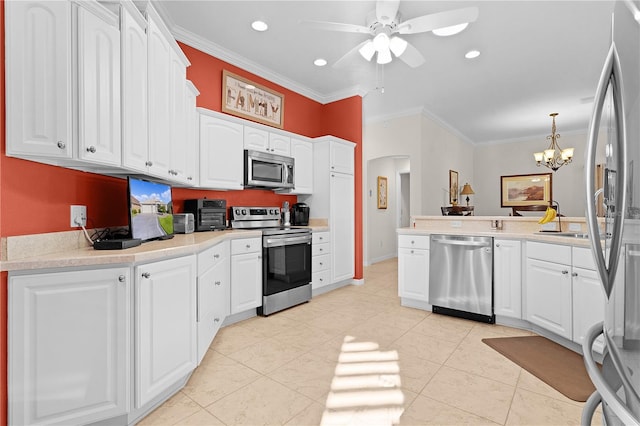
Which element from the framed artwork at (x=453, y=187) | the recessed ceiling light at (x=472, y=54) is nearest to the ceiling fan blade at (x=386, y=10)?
the recessed ceiling light at (x=472, y=54)

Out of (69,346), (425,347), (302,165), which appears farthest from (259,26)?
(425,347)

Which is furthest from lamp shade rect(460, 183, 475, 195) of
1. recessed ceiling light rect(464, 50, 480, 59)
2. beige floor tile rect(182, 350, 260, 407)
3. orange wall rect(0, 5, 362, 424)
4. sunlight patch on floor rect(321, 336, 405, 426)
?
beige floor tile rect(182, 350, 260, 407)

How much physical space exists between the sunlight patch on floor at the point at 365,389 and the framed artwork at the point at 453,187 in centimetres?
542

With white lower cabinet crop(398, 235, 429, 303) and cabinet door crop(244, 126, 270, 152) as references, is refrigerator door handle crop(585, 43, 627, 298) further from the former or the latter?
cabinet door crop(244, 126, 270, 152)

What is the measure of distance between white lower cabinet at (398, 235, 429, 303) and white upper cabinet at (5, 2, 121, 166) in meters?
2.98

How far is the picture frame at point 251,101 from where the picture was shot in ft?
12.0

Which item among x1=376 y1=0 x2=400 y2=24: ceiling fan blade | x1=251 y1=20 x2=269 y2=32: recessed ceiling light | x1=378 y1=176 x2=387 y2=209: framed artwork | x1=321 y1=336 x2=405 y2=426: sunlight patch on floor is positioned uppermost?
x1=251 y1=20 x2=269 y2=32: recessed ceiling light

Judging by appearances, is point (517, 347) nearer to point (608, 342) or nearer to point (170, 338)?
point (608, 342)

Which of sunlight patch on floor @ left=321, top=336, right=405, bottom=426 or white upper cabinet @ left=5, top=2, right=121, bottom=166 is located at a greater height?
white upper cabinet @ left=5, top=2, right=121, bottom=166

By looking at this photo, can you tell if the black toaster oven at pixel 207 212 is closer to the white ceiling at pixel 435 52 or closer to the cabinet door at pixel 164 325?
the cabinet door at pixel 164 325

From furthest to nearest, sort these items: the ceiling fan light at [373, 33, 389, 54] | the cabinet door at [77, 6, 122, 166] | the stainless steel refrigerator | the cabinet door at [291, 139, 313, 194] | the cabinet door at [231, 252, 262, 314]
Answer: the cabinet door at [291, 139, 313, 194] < the cabinet door at [231, 252, 262, 314] < the ceiling fan light at [373, 33, 389, 54] < the cabinet door at [77, 6, 122, 166] < the stainless steel refrigerator

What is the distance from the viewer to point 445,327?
2.93 metres

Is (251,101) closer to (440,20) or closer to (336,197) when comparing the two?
(336,197)

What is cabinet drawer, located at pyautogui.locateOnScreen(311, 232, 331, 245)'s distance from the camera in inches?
153
